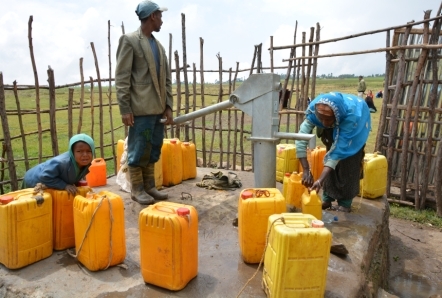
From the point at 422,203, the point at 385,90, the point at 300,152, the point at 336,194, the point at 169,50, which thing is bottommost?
the point at 422,203

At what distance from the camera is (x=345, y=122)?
121 inches

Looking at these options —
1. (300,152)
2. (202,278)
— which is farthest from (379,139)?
(202,278)

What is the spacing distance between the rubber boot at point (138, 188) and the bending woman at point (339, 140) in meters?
1.50

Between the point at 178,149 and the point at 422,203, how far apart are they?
3.69m

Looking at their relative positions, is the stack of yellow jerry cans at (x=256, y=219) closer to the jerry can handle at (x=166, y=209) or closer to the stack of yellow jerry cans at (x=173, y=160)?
the jerry can handle at (x=166, y=209)

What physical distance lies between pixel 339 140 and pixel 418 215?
298 centimetres

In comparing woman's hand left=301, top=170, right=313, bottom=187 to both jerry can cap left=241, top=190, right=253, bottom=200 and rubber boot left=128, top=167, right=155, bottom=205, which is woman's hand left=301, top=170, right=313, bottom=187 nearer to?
jerry can cap left=241, top=190, right=253, bottom=200

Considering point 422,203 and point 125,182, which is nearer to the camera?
point 125,182

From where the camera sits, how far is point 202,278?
235cm

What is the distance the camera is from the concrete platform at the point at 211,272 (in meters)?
2.21

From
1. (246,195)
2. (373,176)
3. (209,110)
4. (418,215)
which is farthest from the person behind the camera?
(418,215)

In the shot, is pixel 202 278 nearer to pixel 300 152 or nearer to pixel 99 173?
pixel 300 152

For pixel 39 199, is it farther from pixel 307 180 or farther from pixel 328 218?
pixel 328 218

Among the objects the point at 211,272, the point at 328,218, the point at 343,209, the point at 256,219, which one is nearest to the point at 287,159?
the point at 343,209
